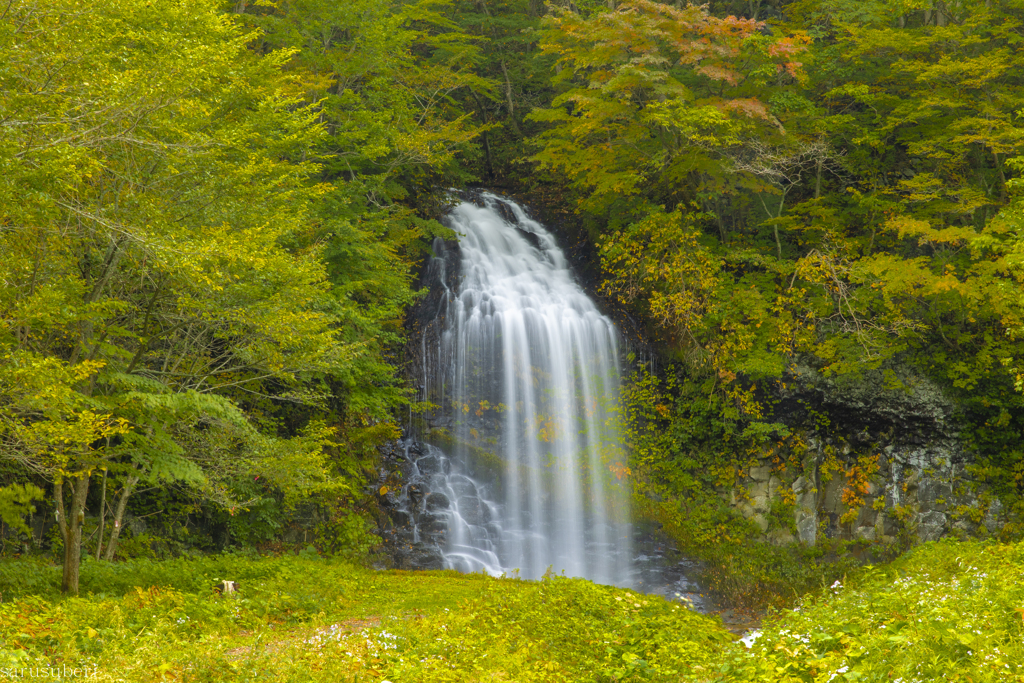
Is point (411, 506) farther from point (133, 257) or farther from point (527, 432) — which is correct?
point (133, 257)

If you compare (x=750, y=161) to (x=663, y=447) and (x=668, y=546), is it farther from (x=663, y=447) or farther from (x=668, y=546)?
(x=668, y=546)

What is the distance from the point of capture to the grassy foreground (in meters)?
4.39

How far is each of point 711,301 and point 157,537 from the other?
1188 cm

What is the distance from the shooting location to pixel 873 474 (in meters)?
14.5

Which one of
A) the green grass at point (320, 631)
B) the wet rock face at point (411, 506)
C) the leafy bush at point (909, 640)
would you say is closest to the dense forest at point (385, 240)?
the wet rock face at point (411, 506)

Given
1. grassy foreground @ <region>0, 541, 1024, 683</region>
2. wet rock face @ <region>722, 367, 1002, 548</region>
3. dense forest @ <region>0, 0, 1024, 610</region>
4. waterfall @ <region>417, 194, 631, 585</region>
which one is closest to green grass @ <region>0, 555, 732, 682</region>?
grassy foreground @ <region>0, 541, 1024, 683</region>

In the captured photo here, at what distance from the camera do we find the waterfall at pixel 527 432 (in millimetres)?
14219

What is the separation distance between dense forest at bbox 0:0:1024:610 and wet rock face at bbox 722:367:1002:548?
329mm

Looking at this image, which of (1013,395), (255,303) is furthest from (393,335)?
(1013,395)

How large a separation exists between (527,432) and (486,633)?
900cm

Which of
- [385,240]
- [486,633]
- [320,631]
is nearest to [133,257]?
[320,631]

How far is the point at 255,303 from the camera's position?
9289mm

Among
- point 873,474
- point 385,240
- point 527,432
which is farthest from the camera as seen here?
point 385,240

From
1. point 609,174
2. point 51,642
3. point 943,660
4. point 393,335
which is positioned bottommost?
point 51,642
